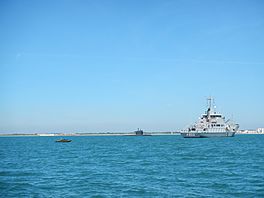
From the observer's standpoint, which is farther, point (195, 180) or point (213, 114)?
point (213, 114)

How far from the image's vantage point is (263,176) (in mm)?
26484

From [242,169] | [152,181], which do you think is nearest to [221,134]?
[242,169]

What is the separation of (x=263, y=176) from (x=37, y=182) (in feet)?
62.0

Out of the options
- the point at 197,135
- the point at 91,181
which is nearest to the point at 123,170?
the point at 91,181

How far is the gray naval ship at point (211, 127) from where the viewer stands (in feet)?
436

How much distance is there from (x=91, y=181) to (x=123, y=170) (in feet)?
21.0

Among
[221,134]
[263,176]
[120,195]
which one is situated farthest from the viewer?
[221,134]

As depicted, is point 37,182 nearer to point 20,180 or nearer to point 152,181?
point 20,180

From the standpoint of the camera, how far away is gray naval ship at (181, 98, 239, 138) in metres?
133

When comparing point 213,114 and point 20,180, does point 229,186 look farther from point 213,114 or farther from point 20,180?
point 213,114

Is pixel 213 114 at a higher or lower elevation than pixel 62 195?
higher

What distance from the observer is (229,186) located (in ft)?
74.1

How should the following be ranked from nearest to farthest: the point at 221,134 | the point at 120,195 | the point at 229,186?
the point at 120,195, the point at 229,186, the point at 221,134

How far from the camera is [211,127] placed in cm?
13325
